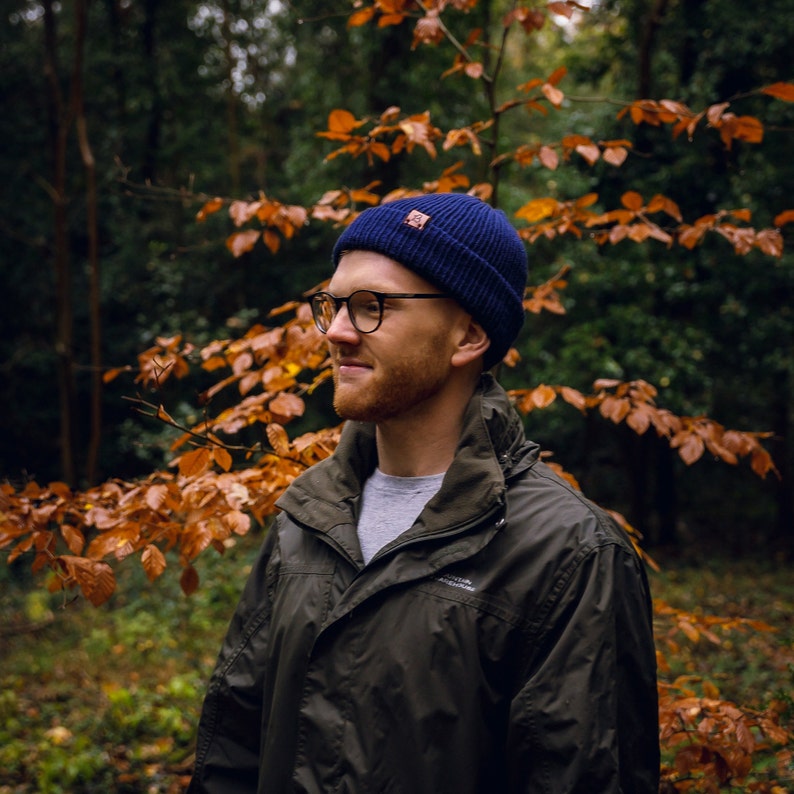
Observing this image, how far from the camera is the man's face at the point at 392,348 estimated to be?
1.76 meters

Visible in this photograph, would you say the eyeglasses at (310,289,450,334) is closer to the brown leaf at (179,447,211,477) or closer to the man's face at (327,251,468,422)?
the man's face at (327,251,468,422)

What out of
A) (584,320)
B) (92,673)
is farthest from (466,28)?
(92,673)

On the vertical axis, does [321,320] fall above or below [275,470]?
above

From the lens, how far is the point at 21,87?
46.7 ft

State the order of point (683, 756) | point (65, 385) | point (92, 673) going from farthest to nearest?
point (65, 385) < point (92, 673) < point (683, 756)

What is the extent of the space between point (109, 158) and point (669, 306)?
10600 millimetres

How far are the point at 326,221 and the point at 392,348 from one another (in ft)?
23.7

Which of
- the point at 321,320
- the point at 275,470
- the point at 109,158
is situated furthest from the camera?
the point at 109,158

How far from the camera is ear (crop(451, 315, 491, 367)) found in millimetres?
1825

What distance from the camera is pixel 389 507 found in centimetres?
184

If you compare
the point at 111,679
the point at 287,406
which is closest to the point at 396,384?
the point at 287,406

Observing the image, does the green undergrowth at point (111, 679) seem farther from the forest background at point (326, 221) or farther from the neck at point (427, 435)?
the neck at point (427, 435)

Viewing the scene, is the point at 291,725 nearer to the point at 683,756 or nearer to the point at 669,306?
the point at 683,756

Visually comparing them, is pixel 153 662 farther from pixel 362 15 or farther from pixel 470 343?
pixel 470 343
